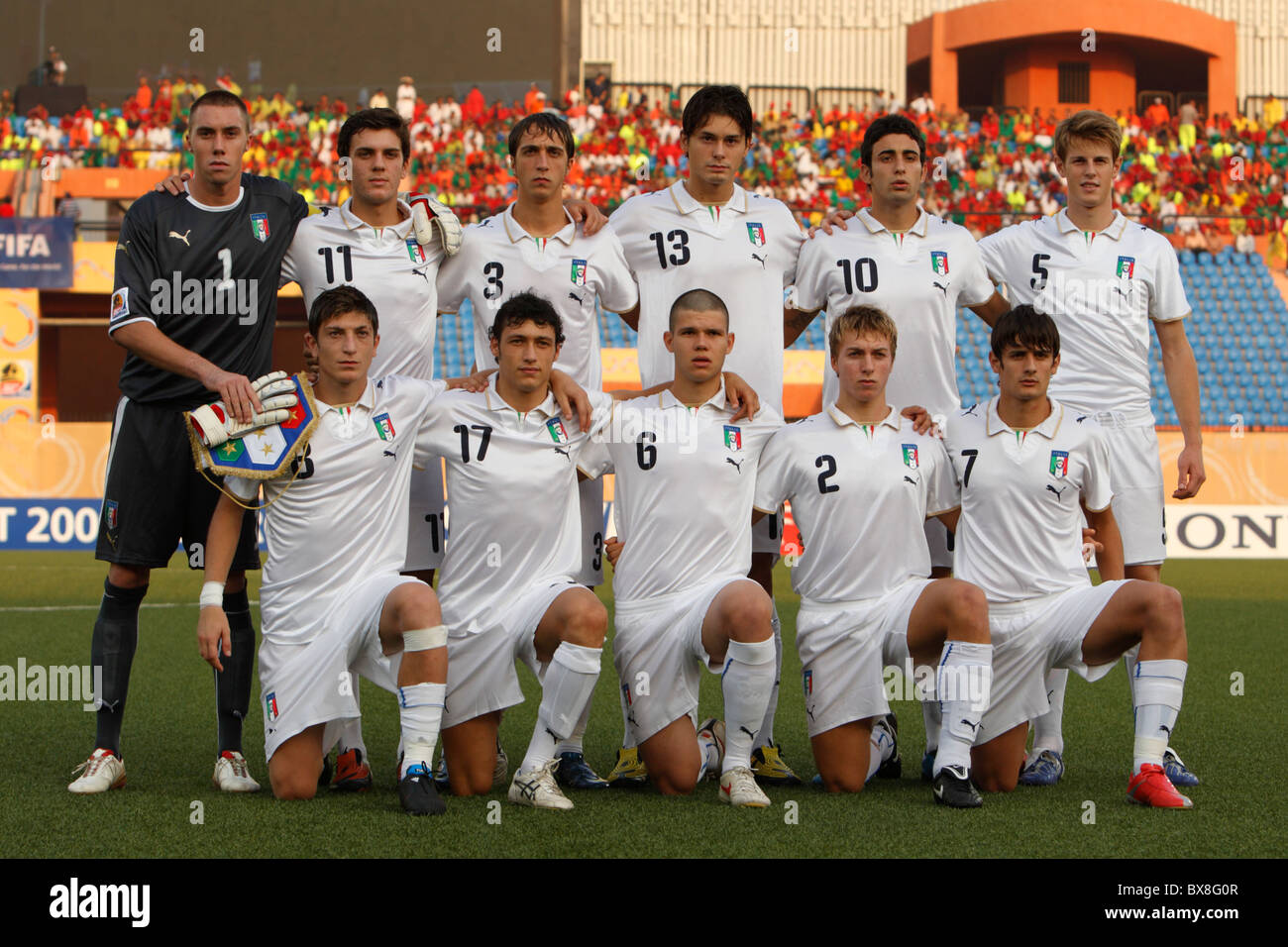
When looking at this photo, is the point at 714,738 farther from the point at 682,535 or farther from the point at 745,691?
the point at 682,535

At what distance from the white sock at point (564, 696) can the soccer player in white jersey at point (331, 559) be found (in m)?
0.37

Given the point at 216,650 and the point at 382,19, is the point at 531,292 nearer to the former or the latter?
the point at 216,650

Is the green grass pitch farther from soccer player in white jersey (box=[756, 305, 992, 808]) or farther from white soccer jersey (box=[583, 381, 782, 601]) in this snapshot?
white soccer jersey (box=[583, 381, 782, 601])

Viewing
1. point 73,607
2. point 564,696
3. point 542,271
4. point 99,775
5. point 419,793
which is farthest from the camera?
point 73,607

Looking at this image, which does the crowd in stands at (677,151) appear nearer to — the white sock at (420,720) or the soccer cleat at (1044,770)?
the soccer cleat at (1044,770)

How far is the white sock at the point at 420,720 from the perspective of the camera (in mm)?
4488

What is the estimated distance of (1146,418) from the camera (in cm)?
555

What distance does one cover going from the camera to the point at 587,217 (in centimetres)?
554

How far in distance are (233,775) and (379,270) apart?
189cm

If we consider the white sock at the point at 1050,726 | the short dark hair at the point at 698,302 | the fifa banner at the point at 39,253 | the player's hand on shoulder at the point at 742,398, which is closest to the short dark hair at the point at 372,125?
the short dark hair at the point at 698,302

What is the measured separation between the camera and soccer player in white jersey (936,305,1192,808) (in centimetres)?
483

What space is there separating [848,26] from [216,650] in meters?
27.8

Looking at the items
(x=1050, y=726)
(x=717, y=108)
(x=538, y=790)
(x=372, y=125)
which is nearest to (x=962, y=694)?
(x=1050, y=726)

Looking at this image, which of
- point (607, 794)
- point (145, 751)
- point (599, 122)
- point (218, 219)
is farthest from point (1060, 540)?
point (599, 122)
